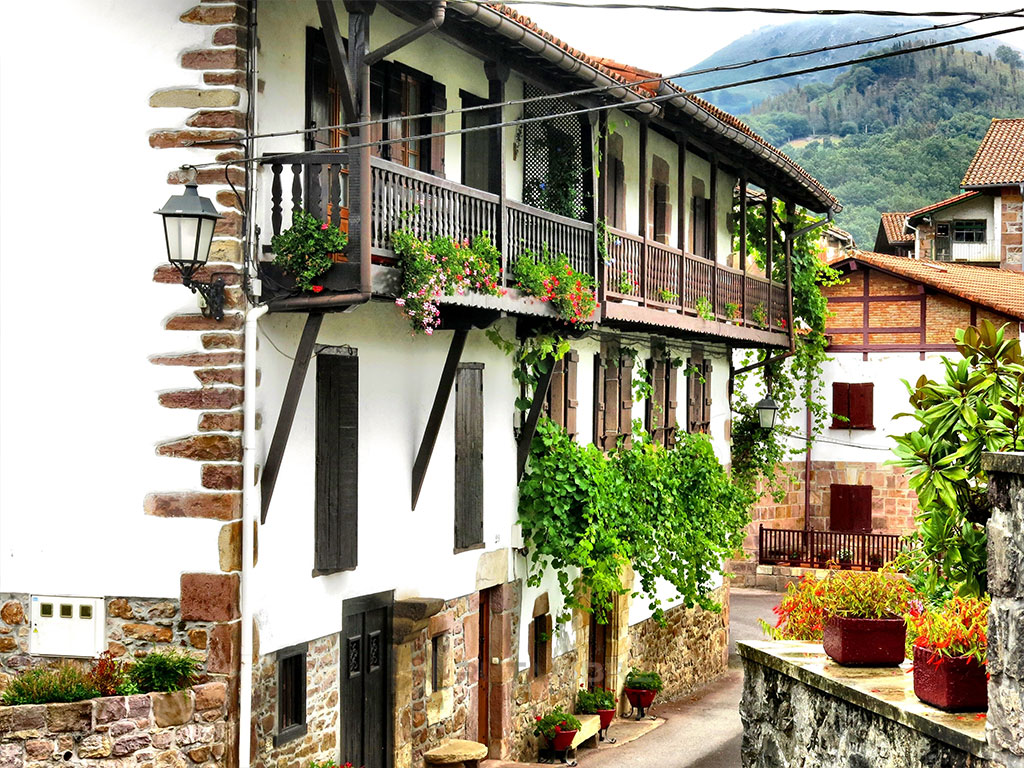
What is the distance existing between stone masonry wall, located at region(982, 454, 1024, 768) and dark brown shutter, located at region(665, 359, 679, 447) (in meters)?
12.2

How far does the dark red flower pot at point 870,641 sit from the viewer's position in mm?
8594

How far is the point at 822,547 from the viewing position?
31250 mm

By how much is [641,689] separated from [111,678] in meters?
9.42

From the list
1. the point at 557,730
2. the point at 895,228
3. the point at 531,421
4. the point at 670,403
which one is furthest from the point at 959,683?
the point at 895,228

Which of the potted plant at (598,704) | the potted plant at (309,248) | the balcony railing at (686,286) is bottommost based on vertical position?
the potted plant at (598,704)

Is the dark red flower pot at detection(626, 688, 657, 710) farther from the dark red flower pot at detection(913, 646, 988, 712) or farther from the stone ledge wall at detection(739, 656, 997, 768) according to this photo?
the dark red flower pot at detection(913, 646, 988, 712)

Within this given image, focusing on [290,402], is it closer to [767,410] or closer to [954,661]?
[954,661]

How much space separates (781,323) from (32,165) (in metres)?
13.7

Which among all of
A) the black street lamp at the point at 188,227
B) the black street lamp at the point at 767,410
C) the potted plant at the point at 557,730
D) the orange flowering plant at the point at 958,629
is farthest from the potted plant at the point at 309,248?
the black street lamp at the point at 767,410

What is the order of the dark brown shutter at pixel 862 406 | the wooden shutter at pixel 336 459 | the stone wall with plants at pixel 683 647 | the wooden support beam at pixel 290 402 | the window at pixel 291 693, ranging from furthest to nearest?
the dark brown shutter at pixel 862 406 → the stone wall with plants at pixel 683 647 → the wooden shutter at pixel 336 459 → the window at pixel 291 693 → the wooden support beam at pixel 290 402

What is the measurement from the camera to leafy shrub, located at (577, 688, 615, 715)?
53.3ft

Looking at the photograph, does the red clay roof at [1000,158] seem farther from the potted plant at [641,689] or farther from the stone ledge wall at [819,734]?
the stone ledge wall at [819,734]

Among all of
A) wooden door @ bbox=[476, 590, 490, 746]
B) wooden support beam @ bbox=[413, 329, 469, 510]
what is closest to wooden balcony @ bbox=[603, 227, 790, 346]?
wooden support beam @ bbox=[413, 329, 469, 510]

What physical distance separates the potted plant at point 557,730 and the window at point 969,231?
3268 centimetres
